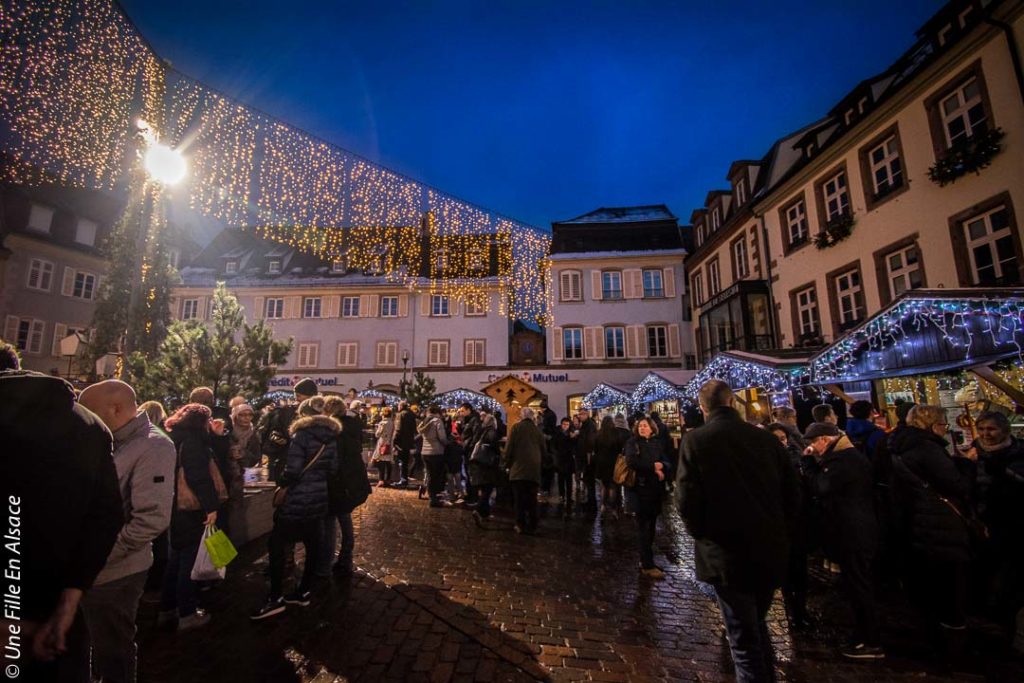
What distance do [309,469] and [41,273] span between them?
28.8 m

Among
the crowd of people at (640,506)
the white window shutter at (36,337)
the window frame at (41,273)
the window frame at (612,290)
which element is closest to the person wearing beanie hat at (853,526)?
the crowd of people at (640,506)

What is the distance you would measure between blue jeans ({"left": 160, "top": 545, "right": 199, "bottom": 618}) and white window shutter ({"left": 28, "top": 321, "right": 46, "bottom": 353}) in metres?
27.5

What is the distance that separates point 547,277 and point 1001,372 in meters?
20.4

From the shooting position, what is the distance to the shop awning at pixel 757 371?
9.21 metres

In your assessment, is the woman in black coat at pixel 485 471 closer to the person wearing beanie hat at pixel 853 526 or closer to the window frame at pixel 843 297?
the person wearing beanie hat at pixel 853 526

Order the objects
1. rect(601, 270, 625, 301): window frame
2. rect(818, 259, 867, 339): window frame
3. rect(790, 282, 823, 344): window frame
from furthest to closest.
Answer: rect(601, 270, 625, 301): window frame → rect(790, 282, 823, 344): window frame → rect(818, 259, 867, 339): window frame

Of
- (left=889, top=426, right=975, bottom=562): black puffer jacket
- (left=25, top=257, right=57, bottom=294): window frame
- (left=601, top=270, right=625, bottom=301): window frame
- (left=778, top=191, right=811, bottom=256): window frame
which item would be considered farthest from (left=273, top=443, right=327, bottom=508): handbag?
(left=25, top=257, right=57, bottom=294): window frame

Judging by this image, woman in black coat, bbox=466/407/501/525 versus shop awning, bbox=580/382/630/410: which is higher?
shop awning, bbox=580/382/630/410

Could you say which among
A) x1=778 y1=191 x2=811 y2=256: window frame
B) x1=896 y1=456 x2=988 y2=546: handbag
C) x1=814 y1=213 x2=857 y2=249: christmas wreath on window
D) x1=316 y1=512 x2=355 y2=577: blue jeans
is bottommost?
x1=316 y1=512 x2=355 y2=577: blue jeans

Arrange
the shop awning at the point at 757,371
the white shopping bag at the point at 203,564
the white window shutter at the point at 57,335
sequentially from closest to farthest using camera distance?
the white shopping bag at the point at 203,564, the shop awning at the point at 757,371, the white window shutter at the point at 57,335

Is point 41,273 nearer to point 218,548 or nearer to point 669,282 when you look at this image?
point 218,548

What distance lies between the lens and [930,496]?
3.73 metres

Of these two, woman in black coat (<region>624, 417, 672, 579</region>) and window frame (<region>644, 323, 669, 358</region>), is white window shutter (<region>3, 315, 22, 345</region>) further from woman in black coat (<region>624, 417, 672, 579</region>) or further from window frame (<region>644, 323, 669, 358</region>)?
window frame (<region>644, 323, 669, 358</region>)

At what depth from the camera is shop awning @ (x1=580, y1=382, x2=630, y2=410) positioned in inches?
722
